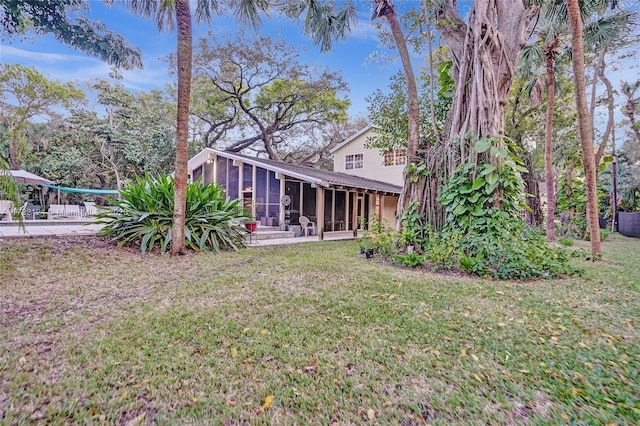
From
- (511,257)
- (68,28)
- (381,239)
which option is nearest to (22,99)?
(68,28)

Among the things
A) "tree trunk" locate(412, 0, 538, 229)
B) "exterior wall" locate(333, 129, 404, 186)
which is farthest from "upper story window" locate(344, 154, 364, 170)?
"tree trunk" locate(412, 0, 538, 229)

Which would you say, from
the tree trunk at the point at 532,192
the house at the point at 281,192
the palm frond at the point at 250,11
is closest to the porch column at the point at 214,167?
the house at the point at 281,192

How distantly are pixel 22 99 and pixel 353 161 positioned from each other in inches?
733

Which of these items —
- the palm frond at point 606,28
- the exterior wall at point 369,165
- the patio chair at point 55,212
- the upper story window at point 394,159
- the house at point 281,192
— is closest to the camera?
the palm frond at point 606,28

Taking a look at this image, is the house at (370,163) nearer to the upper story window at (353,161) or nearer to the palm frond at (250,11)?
the upper story window at (353,161)

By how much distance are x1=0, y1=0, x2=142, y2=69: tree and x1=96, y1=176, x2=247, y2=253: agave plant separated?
4198 millimetres

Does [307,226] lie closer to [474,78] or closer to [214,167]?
[214,167]

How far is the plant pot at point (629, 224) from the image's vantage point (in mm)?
11657

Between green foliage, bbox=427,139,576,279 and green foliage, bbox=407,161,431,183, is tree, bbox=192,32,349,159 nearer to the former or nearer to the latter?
green foliage, bbox=407,161,431,183

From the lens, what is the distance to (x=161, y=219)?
6473mm

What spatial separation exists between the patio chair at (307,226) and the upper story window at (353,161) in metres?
5.86

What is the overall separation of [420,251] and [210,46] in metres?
15.0

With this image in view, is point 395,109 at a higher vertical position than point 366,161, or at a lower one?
higher

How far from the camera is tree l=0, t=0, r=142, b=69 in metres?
6.67
